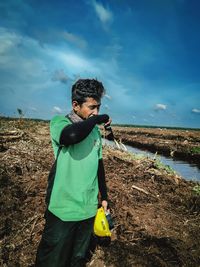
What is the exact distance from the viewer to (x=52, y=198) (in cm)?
215

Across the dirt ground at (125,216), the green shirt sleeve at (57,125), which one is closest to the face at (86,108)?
the green shirt sleeve at (57,125)

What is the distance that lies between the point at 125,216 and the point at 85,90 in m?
2.75

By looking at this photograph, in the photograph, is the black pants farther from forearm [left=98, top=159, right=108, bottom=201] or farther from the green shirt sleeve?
the green shirt sleeve

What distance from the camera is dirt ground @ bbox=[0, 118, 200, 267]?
10.9 feet

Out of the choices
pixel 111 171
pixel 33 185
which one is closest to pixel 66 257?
pixel 33 185

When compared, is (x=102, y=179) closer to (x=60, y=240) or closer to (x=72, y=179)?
(x=72, y=179)

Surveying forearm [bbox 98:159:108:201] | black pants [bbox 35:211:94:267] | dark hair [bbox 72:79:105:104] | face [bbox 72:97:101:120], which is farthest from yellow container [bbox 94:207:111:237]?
dark hair [bbox 72:79:105:104]

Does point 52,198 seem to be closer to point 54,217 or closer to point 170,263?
point 54,217

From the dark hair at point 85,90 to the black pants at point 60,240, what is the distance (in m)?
1.05

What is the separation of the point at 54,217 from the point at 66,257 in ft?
1.46

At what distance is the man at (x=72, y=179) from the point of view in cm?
211

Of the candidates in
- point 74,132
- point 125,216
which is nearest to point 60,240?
point 74,132

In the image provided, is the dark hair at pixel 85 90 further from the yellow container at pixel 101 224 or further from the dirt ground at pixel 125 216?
the dirt ground at pixel 125 216

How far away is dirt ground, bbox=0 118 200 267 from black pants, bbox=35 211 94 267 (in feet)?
3.36
